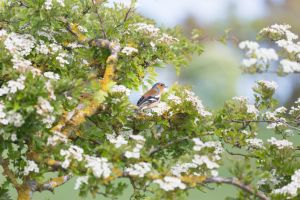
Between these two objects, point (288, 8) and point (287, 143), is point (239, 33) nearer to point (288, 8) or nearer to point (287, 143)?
point (288, 8)

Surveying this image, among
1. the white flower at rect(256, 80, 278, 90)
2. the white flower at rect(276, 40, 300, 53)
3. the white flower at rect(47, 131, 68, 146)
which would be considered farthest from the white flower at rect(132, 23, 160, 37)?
the white flower at rect(47, 131, 68, 146)

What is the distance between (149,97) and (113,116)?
592 millimetres

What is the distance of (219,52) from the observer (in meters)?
38.0

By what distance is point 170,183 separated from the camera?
6621 millimetres

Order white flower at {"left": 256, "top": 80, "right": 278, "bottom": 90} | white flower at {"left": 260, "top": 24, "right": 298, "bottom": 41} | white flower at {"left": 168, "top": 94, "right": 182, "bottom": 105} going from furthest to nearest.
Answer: white flower at {"left": 256, "top": 80, "right": 278, "bottom": 90}, white flower at {"left": 168, "top": 94, "right": 182, "bottom": 105}, white flower at {"left": 260, "top": 24, "right": 298, "bottom": 41}

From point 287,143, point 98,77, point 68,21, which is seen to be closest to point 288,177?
point 287,143

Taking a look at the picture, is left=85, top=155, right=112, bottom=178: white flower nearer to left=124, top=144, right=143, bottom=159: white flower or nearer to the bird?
left=124, top=144, right=143, bottom=159: white flower

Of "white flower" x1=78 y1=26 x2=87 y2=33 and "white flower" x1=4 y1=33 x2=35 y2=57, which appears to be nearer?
"white flower" x1=4 y1=33 x2=35 y2=57

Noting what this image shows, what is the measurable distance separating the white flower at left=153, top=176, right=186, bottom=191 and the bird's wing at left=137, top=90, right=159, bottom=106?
7.05ft

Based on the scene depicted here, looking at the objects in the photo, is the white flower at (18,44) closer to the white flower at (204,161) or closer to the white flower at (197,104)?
the white flower at (197,104)

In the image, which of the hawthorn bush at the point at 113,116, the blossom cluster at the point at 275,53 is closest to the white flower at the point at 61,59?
the hawthorn bush at the point at 113,116

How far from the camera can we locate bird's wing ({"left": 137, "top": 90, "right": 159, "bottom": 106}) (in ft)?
28.3

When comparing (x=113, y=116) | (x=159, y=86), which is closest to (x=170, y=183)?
(x=113, y=116)

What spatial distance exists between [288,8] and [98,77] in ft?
96.3
